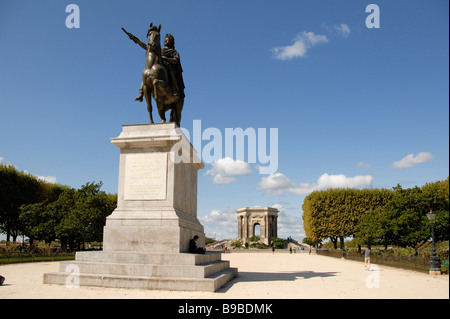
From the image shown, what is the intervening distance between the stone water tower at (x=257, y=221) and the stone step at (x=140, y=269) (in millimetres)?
84689

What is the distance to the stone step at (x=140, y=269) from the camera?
9805 millimetres

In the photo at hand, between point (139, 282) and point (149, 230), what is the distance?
192cm

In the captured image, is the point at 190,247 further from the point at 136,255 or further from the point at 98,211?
the point at 98,211

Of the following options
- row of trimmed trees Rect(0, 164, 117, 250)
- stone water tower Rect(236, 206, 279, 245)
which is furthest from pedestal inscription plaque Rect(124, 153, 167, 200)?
stone water tower Rect(236, 206, 279, 245)

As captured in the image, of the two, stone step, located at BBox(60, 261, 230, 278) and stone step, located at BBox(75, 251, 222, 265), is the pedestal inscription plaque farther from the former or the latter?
stone step, located at BBox(60, 261, 230, 278)

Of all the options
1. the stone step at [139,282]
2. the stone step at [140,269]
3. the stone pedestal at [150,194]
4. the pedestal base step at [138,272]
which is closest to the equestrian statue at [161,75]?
the stone pedestal at [150,194]

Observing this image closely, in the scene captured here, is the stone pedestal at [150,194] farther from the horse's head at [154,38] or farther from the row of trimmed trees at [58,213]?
the row of trimmed trees at [58,213]

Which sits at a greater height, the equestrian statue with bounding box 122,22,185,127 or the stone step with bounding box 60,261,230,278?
the equestrian statue with bounding box 122,22,185,127

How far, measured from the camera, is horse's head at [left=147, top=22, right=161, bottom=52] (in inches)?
504

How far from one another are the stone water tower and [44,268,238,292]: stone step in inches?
3360

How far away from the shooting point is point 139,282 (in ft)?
31.2
